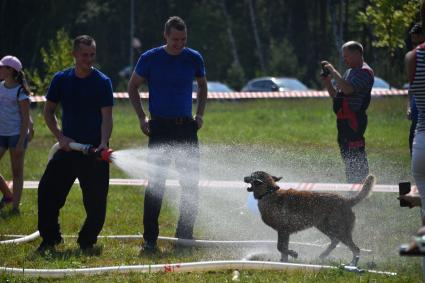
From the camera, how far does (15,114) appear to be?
11.2 meters

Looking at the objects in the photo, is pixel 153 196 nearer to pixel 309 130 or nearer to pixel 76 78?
pixel 76 78

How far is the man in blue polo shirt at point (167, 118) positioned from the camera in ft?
30.0

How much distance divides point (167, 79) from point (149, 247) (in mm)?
1751

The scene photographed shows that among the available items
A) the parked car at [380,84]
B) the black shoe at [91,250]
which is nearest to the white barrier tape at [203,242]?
the black shoe at [91,250]

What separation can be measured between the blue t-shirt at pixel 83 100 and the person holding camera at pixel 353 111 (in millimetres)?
2502

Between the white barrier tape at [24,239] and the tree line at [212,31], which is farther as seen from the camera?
the tree line at [212,31]

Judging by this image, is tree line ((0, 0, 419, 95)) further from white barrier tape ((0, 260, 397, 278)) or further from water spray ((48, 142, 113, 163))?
white barrier tape ((0, 260, 397, 278))

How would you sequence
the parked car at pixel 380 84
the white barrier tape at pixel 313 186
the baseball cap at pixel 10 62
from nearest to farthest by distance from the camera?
the white barrier tape at pixel 313 186 → the baseball cap at pixel 10 62 → the parked car at pixel 380 84

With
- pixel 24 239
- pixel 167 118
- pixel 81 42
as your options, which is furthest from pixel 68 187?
pixel 81 42

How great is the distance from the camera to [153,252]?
880 cm

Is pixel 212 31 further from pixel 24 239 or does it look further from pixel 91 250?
pixel 91 250

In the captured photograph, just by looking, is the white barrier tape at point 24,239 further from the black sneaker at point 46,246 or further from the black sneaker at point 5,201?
the black sneaker at point 5,201

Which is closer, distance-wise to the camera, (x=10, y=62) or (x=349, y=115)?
(x=349, y=115)

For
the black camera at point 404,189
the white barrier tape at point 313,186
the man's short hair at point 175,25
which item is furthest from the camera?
the white barrier tape at point 313,186
